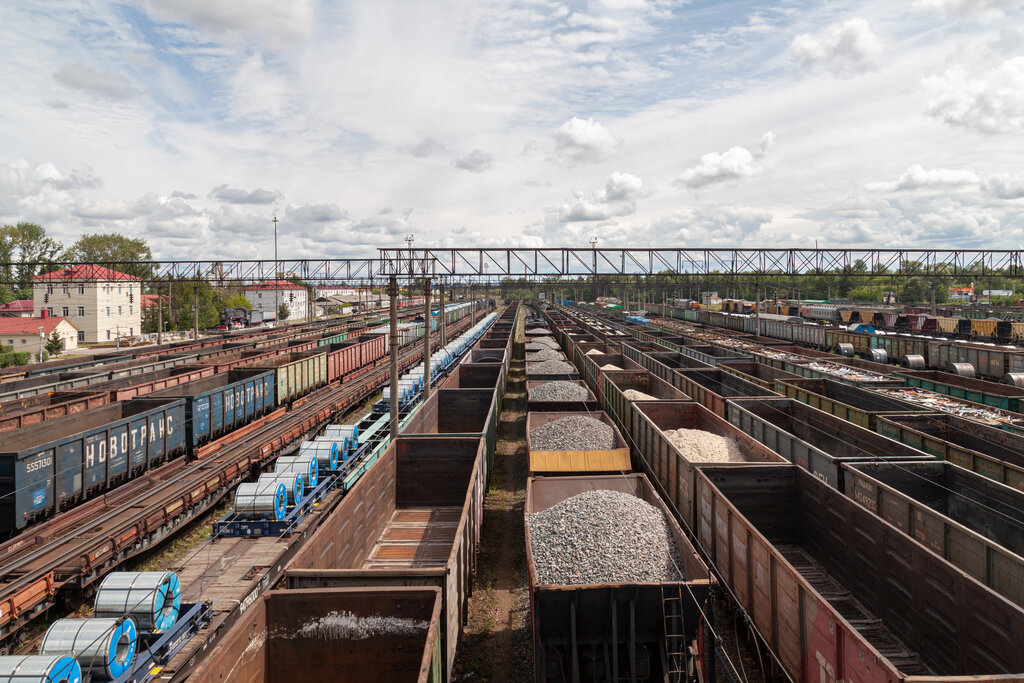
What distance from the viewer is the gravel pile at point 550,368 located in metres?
25.4

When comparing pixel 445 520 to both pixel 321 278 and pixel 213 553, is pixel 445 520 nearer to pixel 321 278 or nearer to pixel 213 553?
pixel 213 553

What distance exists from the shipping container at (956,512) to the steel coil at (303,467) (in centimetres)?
1251

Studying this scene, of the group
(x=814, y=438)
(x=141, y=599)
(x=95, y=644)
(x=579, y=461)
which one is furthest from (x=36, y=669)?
(x=814, y=438)

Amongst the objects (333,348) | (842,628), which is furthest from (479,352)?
(842,628)

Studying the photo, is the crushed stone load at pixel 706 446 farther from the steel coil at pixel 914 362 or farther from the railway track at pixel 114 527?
the steel coil at pixel 914 362

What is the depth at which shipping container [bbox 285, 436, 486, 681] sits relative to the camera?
7.05 meters

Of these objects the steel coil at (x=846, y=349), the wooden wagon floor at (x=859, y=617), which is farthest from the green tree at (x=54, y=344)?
the steel coil at (x=846, y=349)

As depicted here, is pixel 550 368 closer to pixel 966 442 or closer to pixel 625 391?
pixel 625 391

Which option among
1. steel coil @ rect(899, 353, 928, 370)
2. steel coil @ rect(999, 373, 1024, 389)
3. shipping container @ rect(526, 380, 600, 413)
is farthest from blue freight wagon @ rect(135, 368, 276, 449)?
steel coil @ rect(899, 353, 928, 370)

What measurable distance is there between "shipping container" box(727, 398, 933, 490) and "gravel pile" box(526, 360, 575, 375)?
8.99 metres

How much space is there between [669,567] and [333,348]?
3099cm

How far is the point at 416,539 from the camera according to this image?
11.9m

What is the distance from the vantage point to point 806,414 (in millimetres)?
17375

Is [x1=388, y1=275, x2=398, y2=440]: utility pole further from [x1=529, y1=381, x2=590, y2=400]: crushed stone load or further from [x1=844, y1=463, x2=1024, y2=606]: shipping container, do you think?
[x1=844, y1=463, x2=1024, y2=606]: shipping container
